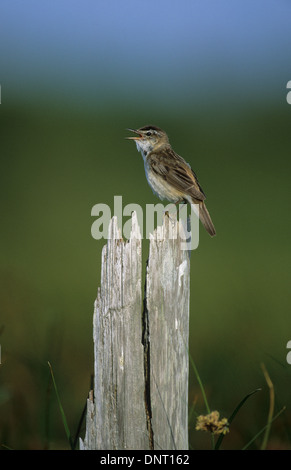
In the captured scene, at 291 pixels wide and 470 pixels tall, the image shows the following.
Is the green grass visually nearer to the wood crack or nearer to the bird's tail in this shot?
the wood crack

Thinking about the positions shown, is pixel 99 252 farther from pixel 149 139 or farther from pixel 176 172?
pixel 176 172

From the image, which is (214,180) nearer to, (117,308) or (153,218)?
(153,218)

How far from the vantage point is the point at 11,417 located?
18.1ft

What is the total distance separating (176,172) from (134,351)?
3463 mm

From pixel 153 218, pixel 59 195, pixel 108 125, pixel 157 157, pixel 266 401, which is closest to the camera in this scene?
pixel 153 218

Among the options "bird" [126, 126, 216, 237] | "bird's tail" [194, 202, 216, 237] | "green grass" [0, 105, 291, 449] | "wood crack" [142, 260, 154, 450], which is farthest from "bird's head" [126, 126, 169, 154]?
"wood crack" [142, 260, 154, 450]

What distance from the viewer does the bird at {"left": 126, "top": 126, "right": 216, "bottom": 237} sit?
6.27 m

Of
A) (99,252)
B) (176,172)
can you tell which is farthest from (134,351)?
(99,252)

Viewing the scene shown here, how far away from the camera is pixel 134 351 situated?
3.42m

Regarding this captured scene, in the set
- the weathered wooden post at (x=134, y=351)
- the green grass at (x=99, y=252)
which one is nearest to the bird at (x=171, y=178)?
the green grass at (x=99, y=252)


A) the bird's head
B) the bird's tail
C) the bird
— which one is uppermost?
the bird's head

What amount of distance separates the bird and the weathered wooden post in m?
2.61
